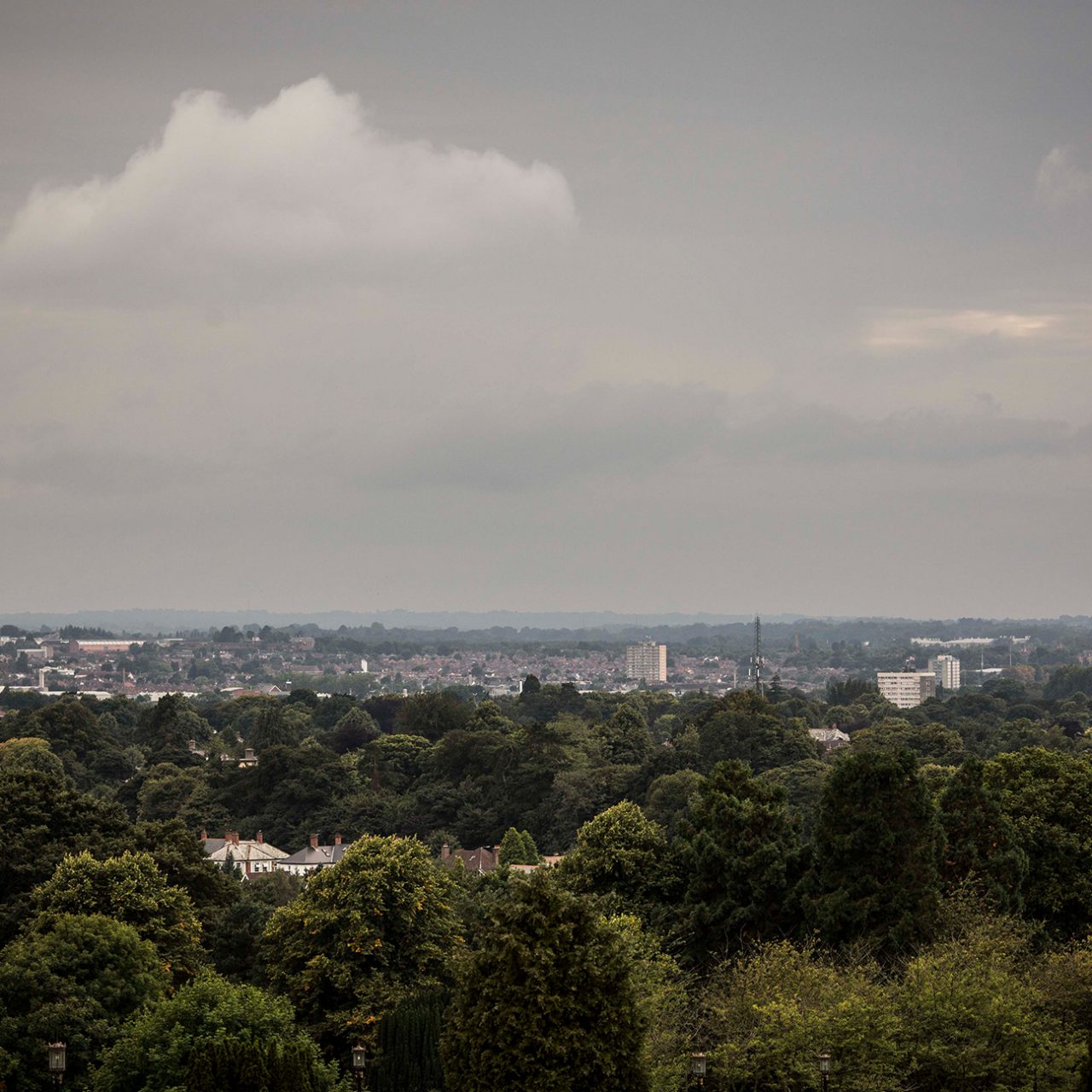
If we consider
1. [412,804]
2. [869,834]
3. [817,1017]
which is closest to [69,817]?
[869,834]

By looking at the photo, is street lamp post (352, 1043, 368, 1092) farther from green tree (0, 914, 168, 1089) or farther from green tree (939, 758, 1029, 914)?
green tree (939, 758, 1029, 914)

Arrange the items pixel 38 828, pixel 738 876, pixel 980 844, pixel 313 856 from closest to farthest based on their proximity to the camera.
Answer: pixel 738 876, pixel 980 844, pixel 38 828, pixel 313 856

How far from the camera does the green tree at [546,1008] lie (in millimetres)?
26781

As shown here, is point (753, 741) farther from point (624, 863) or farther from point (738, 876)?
point (738, 876)

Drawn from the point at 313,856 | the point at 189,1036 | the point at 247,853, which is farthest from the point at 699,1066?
the point at 313,856

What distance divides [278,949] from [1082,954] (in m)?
16.6

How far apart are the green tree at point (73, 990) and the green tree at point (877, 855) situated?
14.0 m

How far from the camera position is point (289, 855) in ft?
280

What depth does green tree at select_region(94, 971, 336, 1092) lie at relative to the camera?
29250 millimetres

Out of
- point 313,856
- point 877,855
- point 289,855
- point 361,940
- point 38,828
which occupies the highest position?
point 877,855

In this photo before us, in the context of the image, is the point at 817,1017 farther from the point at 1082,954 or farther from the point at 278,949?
the point at 278,949

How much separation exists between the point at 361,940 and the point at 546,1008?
11.5 metres

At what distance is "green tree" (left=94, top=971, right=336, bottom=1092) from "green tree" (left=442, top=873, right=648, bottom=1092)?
2.93 metres

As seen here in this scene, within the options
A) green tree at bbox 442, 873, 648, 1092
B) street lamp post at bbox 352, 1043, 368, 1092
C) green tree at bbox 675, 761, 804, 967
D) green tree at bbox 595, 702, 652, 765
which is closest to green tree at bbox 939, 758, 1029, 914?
green tree at bbox 675, 761, 804, 967
